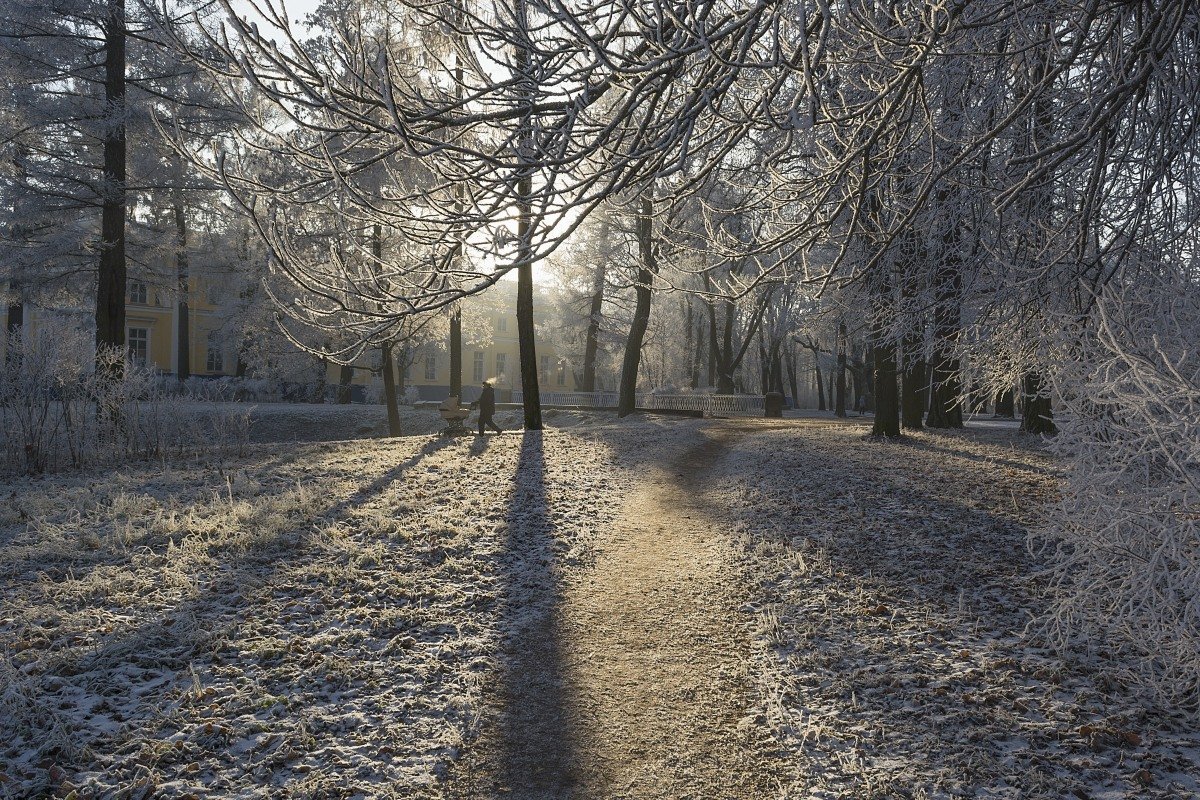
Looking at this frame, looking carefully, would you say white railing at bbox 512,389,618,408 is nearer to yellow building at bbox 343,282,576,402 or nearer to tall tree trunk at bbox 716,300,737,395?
tall tree trunk at bbox 716,300,737,395

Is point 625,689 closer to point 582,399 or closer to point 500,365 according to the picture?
point 582,399

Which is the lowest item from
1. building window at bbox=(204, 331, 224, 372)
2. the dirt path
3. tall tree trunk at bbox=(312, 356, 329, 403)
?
the dirt path

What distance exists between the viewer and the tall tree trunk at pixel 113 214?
42.6ft

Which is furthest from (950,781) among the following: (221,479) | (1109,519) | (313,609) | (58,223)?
(58,223)

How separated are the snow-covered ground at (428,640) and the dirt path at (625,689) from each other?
0.46 feet

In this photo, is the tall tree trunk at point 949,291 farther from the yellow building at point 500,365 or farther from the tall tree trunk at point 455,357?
the yellow building at point 500,365

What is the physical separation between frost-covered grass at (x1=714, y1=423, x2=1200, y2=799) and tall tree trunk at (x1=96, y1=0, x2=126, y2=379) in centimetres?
1240

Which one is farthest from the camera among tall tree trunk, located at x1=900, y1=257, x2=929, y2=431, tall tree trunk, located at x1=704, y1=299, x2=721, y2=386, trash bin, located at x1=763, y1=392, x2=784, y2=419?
tall tree trunk, located at x1=704, y1=299, x2=721, y2=386

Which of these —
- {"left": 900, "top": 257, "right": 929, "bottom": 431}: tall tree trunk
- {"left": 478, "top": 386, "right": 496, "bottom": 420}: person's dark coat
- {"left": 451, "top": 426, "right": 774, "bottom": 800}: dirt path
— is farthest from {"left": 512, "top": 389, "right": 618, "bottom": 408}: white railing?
{"left": 451, "top": 426, "right": 774, "bottom": 800}: dirt path

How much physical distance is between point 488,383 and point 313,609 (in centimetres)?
1049

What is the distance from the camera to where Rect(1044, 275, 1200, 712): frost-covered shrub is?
9.57 ft

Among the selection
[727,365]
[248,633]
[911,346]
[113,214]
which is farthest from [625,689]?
[727,365]

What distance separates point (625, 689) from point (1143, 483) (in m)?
2.90

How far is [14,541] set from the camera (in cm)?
619
